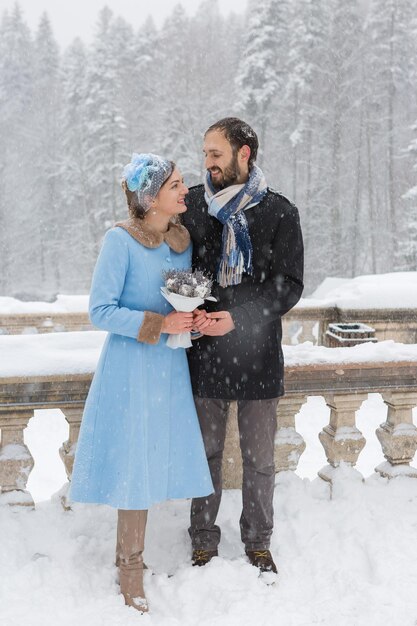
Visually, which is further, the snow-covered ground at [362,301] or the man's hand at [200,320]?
the snow-covered ground at [362,301]

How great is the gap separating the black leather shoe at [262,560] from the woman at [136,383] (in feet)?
1.70

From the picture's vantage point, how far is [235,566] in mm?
3277

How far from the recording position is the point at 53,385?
135 inches

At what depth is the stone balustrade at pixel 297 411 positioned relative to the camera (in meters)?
3.45

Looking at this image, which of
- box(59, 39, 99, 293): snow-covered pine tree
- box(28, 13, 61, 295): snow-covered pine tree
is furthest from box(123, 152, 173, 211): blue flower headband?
box(28, 13, 61, 295): snow-covered pine tree

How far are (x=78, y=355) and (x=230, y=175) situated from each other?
1.25 metres

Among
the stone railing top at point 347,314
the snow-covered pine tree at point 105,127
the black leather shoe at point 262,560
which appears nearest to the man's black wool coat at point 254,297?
the black leather shoe at point 262,560

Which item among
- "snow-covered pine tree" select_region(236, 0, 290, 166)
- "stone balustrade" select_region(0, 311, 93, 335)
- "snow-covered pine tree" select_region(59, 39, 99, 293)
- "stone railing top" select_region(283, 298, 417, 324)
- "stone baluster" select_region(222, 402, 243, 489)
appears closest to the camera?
"stone baluster" select_region(222, 402, 243, 489)

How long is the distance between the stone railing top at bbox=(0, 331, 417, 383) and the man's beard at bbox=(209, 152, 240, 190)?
1.07 meters

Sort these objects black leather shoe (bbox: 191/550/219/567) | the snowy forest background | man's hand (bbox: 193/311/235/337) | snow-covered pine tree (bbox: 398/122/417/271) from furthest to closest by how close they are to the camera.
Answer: the snowy forest background, snow-covered pine tree (bbox: 398/122/417/271), black leather shoe (bbox: 191/550/219/567), man's hand (bbox: 193/311/235/337)

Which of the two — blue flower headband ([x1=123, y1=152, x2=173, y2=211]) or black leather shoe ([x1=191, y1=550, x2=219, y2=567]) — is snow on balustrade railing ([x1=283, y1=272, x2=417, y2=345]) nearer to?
black leather shoe ([x1=191, y1=550, x2=219, y2=567])

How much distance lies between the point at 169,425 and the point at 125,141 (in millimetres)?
31794

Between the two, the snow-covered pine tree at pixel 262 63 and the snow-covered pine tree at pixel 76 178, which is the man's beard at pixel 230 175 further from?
the snow-covered pine tree at pixel 76 178

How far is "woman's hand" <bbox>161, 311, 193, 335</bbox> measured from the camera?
293 cm
